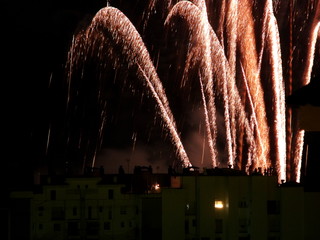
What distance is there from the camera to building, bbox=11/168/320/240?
20891mm

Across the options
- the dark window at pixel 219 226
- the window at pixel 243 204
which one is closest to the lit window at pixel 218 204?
the dark window at pixel 219 226

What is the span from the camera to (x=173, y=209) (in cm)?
2084

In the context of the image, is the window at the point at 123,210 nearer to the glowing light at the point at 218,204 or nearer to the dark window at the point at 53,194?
the dark window at the point at 53,194

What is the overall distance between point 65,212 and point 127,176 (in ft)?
13.5

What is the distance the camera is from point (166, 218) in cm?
2092

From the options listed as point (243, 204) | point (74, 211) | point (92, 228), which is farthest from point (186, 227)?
point (74, 211)

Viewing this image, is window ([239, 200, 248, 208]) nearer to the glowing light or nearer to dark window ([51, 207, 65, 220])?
the glowing light

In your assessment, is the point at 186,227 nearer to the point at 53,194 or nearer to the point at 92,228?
the point at 92,228

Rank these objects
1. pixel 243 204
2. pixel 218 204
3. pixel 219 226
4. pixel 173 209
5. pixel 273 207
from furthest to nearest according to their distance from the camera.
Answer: pixel 219 226, pixel 218 204, pixel 243 204, pixel 273 207, pixel 173 209

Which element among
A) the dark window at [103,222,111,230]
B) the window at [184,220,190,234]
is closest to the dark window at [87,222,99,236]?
the dark window at [103,222,111,230]

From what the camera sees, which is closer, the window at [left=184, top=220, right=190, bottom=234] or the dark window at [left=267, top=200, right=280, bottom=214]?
the dark window at [left=267, top=200, right=280, bottom=214]

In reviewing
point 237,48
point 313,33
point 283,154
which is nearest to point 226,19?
point 237,48

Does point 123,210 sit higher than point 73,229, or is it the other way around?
point 123,210

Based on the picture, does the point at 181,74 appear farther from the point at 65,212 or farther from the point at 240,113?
the point at 65,212
